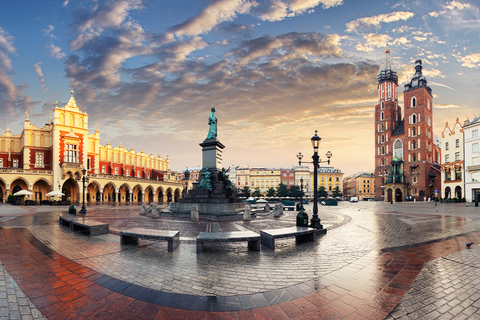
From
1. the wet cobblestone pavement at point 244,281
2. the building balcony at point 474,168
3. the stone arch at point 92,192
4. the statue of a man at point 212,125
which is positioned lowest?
the stone arch at point 92,192

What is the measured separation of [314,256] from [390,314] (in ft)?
10.8

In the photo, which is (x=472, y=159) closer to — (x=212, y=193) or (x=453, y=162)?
(x=453, y=162)

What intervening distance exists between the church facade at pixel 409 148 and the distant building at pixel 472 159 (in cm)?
1236

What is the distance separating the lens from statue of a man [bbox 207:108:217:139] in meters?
22.9

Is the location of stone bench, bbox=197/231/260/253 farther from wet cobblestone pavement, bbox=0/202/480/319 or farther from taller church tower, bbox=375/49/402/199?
taller church tower, bbox=375/49/402/199

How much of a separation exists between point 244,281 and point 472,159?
5961 cm

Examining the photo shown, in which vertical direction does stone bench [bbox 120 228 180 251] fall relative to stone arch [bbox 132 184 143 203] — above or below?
above

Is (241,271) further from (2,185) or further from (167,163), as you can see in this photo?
(167,163)

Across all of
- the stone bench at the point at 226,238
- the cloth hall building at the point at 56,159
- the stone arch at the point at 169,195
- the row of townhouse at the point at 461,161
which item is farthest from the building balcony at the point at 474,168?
the cloth hall building at the point at 56,159

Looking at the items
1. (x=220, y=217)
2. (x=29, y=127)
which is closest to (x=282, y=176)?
(x=29, y=127)

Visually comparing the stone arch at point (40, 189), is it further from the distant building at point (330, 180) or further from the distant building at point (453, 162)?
the distant building at point (330, 180)

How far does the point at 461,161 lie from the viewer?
49375 millimetres

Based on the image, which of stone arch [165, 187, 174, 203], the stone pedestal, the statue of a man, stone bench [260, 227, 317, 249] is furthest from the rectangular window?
stone bench [260, 227, 317, 249]

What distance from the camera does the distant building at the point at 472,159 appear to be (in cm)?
4606
